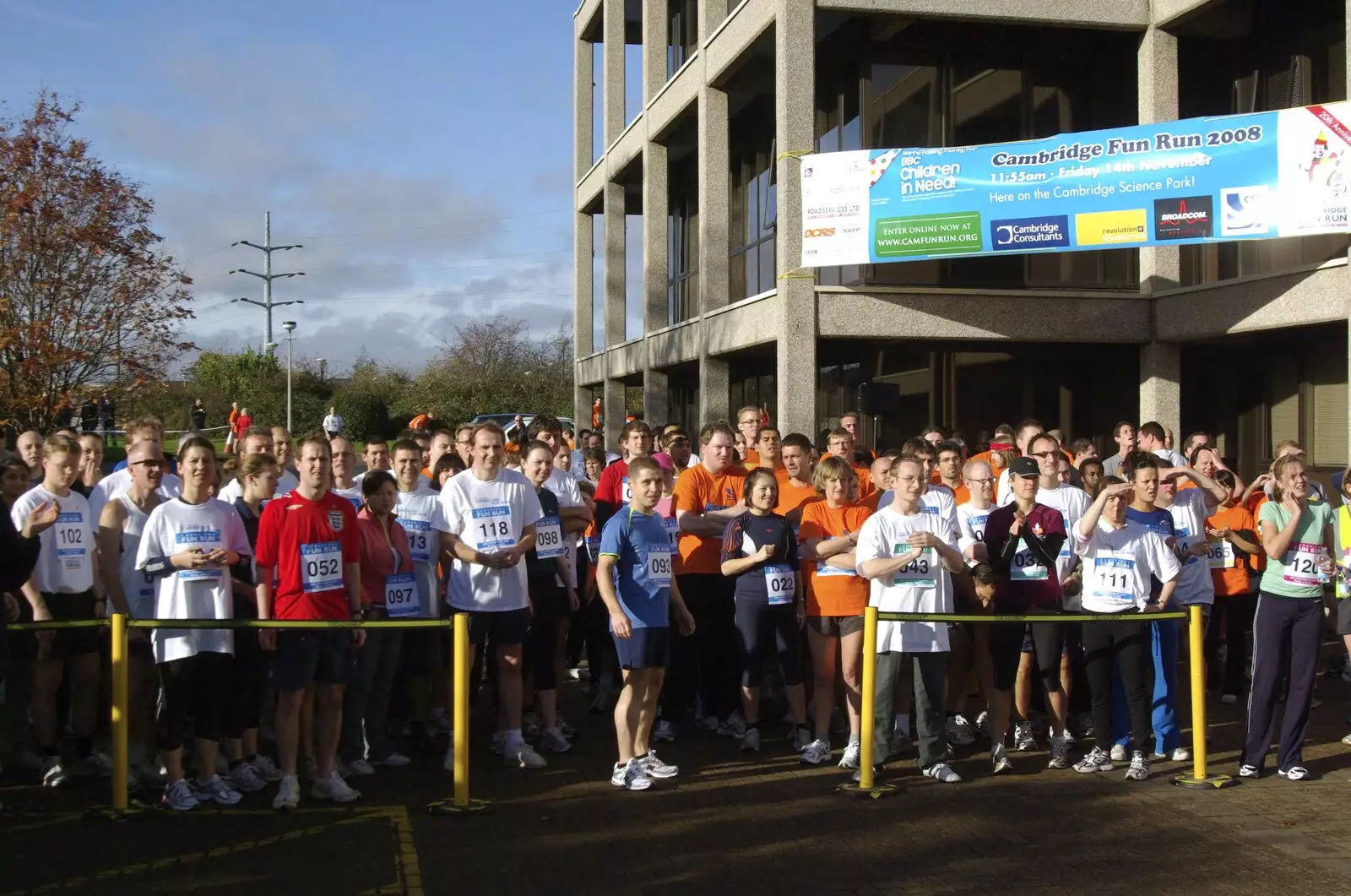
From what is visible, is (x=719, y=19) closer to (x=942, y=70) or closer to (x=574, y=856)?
(x=942, y=70)

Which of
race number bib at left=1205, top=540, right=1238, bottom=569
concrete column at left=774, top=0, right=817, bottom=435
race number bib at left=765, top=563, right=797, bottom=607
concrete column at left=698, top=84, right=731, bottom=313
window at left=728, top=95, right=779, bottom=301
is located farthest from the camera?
window at left=728, top=95, right=779, bottom=301

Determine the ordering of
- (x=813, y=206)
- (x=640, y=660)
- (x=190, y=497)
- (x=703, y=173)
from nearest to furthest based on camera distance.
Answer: (x=190, y=497) → (x=640, y=660) → (x=813, y=206) → (x=703, y=173)

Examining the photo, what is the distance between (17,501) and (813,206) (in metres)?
10.8

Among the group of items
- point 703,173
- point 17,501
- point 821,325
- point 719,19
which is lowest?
Result: point 17,501

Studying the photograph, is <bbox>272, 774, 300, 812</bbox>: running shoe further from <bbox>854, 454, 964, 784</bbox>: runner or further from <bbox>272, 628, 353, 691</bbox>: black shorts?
<bbox>854, 454, 964, 784</bbox>: runner

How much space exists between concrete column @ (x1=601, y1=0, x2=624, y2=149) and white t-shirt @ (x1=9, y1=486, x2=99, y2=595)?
22858mm

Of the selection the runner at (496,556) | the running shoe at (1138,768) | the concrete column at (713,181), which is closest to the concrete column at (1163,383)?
the concrete column at (713,181)

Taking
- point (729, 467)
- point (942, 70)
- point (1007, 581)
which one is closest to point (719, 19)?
point (942, 70)

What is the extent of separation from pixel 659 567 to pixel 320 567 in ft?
6.79

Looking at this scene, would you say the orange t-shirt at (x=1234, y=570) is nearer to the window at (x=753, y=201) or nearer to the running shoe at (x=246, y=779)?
the running shoe at (x=246, y=779)

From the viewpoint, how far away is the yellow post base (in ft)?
25.8

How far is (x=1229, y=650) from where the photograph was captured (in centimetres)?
1074

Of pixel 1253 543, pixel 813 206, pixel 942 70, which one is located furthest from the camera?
pixel 942 70

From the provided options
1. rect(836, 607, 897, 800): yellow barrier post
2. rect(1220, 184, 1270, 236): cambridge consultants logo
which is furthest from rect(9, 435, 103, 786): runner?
rect(1220, 184, 1270, 236): cambridge consultants logo
